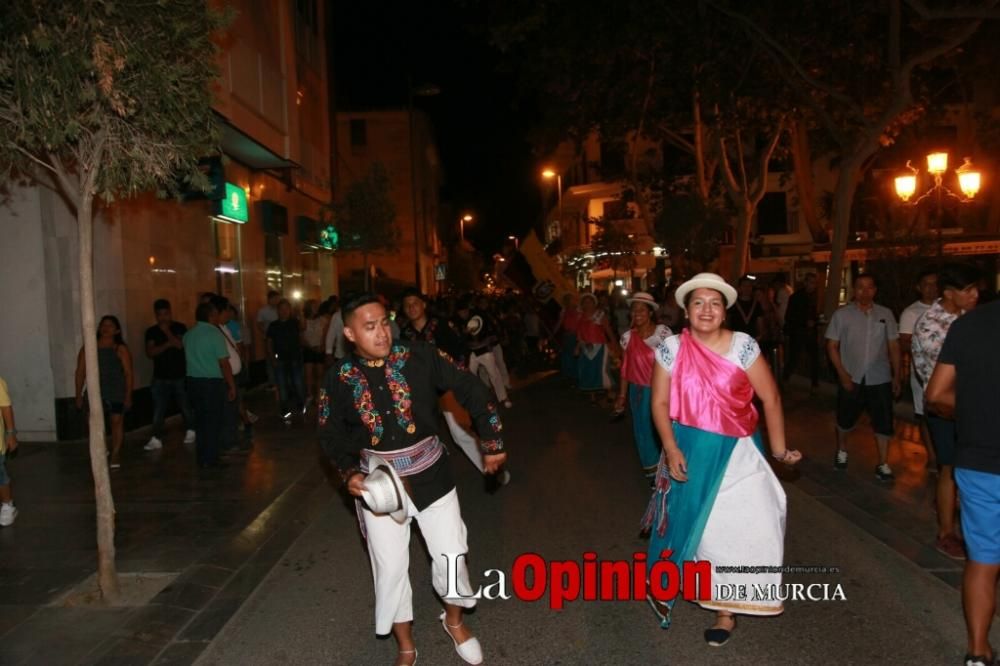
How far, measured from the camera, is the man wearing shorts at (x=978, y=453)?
3504mm

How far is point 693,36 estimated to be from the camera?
13945 mm

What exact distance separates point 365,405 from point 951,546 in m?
4.17

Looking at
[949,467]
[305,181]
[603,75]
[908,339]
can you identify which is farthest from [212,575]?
[305,181]

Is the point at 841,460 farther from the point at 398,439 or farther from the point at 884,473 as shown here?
the point at 398,439

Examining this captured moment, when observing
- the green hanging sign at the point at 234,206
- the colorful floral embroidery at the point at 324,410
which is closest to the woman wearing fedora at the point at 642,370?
the colorful floral embroidery at the point at 324,410

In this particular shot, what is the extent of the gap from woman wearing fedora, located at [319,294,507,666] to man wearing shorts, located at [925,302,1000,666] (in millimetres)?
2144

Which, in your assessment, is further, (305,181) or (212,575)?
(305,181)

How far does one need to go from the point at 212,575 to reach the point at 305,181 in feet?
54.9

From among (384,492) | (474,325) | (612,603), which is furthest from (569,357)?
(384,492)

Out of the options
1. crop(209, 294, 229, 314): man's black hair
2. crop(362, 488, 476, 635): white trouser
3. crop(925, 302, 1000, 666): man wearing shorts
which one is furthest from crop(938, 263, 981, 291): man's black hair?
crop(209, 294, 229, 314): man's black hair

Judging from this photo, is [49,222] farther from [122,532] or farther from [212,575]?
[212,575]

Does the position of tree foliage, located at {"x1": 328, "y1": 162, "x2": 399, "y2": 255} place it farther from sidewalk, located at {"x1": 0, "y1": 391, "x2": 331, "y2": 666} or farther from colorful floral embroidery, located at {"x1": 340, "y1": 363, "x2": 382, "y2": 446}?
colorful floral embroidery, located at {"x1": 340, "y1": 363, "x2": 382, "y2": 446}

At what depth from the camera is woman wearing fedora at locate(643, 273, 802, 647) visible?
4.03 m

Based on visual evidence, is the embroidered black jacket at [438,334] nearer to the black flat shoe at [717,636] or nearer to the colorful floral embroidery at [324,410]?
the colorful floral embroidery at [324,410]
